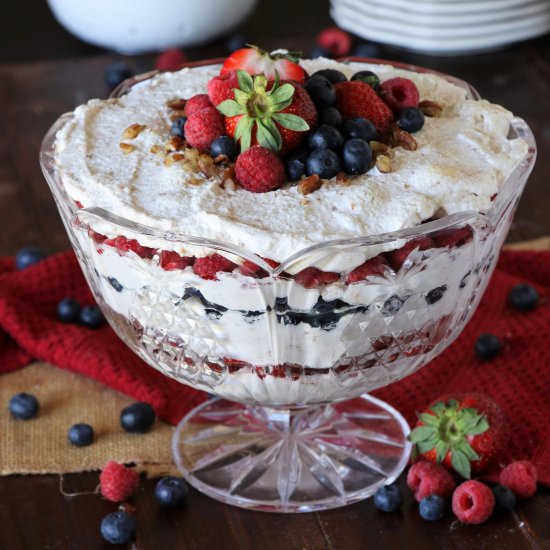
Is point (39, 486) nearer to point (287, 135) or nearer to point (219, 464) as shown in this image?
point (219, 464)

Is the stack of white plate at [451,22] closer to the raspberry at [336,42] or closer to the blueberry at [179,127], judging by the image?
the raspberry at [336,42]

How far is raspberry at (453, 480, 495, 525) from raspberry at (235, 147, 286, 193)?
17.7 inches

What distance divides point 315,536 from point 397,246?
0.42 meters

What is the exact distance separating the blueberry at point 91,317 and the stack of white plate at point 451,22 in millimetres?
1190

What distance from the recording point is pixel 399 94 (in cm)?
132

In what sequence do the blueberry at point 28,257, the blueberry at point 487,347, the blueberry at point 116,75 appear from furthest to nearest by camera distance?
the blueberry at point 116,75
the blueberry at point 28,257
the blueberry at point 487,347

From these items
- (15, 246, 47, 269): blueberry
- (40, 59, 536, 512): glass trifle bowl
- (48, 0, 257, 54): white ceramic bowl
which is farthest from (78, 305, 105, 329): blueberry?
(48, 0, 257, 54): white ceramic bowl

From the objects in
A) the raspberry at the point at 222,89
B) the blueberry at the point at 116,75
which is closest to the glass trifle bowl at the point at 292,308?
the raspberry at the point at 222,89

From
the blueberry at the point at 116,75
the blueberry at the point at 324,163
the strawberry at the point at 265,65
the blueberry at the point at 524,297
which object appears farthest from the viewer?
the blueberry at the point at 116,75

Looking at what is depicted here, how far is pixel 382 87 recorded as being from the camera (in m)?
1.33

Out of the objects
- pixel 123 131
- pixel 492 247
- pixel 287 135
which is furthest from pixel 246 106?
pixel 492 247

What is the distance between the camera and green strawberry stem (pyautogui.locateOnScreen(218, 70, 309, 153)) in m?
1.18

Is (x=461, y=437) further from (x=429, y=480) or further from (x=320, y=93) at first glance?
(x=320, y=93)

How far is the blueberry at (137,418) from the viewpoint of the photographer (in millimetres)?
1473
